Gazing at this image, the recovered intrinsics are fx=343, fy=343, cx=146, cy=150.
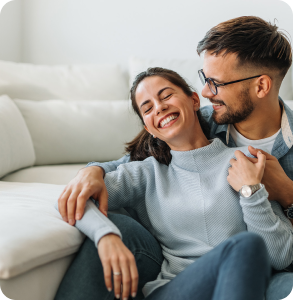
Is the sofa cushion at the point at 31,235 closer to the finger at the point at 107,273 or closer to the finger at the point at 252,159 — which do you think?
the finger at the point at 107,273

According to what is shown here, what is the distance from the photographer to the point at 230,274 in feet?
2.46

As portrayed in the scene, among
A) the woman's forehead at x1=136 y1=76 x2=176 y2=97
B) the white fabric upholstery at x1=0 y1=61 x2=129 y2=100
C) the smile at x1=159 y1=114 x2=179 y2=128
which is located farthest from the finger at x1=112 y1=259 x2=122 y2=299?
the white fabric upholstery at x1=0 y1=61 x2=129 y2=100

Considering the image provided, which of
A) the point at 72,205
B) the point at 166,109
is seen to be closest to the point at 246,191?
the point at 166,109

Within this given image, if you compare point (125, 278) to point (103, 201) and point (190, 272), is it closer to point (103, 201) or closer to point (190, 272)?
point (190, 272)

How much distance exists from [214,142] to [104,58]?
1.64 meters

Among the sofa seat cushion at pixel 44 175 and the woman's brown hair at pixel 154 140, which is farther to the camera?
the sofa seat cushion at pixel 44 175

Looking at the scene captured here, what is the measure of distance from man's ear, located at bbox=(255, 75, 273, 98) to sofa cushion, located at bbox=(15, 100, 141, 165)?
0.72 metres

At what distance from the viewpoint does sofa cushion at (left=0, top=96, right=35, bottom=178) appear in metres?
1.52

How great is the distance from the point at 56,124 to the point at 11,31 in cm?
121

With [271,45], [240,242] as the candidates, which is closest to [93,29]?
[271,45]

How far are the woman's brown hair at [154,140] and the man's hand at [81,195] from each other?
28 centimetres

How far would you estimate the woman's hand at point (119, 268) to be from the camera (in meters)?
0.85

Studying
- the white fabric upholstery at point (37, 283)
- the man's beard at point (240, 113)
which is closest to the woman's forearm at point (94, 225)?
the white fabric upholstery at point (37, 283)

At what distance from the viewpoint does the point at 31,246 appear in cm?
83
